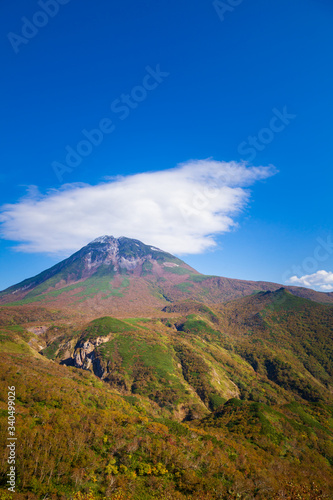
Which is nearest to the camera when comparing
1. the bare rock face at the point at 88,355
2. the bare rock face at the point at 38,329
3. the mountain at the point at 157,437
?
the mountain at the point at 157,437

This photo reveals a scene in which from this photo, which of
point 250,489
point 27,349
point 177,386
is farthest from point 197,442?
point 27,349

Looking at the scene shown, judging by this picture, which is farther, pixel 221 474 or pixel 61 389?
pixel 61 389

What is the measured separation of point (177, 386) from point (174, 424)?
65.5 m

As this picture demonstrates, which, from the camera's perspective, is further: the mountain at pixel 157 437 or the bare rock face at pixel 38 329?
the bare rock face at pixel 38 329

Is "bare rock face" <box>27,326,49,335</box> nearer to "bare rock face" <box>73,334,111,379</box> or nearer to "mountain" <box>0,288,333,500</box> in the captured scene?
"bare rock face" <box>73,334,111,379</box>

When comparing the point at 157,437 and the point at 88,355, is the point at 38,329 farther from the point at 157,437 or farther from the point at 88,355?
the point at 157,437

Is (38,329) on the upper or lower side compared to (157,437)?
lower

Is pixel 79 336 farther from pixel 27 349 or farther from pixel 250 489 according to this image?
pixel 250 489

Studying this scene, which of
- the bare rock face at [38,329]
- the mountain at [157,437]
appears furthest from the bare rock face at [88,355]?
the bare rock face at [38,329]

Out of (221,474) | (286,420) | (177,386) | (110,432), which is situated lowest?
(177,386)

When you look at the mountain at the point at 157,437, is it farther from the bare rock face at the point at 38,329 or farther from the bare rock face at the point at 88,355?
the bare rock face at the point at 38,329

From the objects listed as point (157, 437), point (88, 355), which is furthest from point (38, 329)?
point (157, 437)

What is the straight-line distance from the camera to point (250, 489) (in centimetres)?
2889

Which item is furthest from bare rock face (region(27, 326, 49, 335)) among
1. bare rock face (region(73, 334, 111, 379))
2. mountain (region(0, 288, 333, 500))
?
mountain (region(0, 288, 333, 500))
